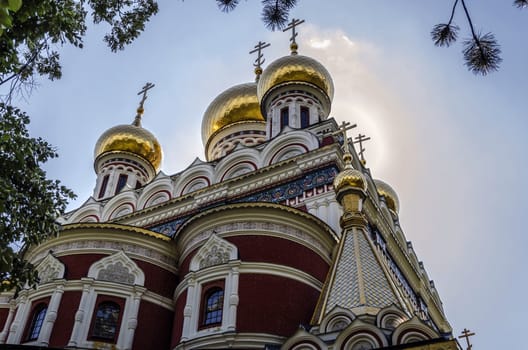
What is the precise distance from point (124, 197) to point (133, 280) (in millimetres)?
7096

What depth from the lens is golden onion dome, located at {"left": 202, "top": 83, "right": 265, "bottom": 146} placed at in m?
20.0

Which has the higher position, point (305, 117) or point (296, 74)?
point (296, 74)

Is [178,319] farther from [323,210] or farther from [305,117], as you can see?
[305,117]

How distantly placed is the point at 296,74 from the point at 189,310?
10.5m

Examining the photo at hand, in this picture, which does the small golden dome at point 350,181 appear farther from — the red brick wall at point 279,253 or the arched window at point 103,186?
the arched window at point 103,186

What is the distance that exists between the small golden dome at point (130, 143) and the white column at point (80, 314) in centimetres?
1096

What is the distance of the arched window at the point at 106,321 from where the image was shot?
31.1 ft

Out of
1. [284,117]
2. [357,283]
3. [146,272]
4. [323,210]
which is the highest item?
[284,117]

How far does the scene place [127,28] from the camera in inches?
258

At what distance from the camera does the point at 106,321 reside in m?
9.68

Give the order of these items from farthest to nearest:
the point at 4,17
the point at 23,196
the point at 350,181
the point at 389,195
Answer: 1. the point at 389,195
2. the point at 350,181
3. the point at 23,196
4. the point at 4,17

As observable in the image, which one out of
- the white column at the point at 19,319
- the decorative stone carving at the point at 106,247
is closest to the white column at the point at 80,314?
the decorative stone carving at the point at 106,247

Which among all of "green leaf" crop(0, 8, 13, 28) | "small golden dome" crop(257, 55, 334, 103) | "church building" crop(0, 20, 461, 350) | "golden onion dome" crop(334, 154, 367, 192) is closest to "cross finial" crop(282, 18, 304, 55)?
"small golden dome" crop(257, 55, 334, 103)

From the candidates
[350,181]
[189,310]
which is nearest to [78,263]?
[189,310]
